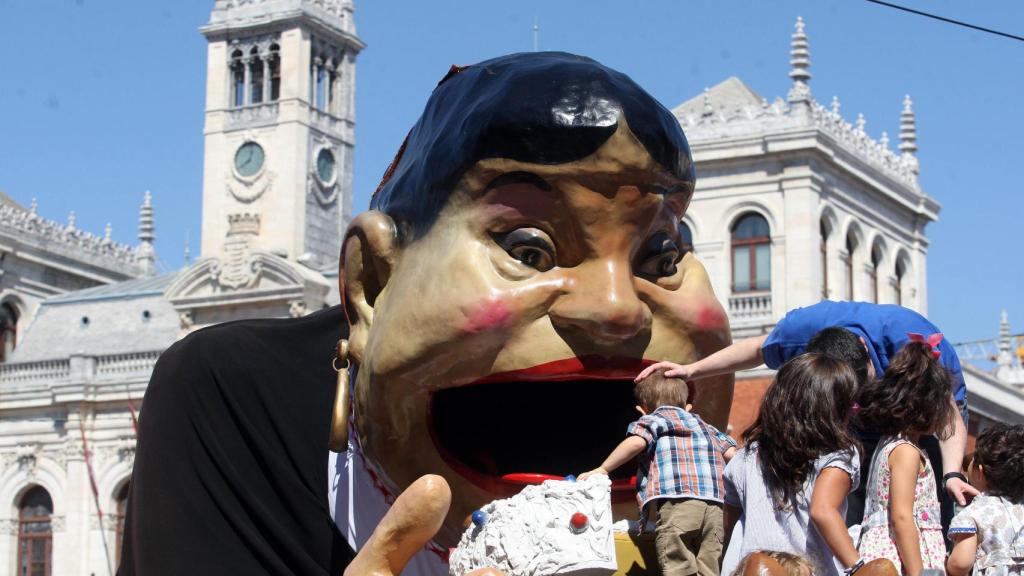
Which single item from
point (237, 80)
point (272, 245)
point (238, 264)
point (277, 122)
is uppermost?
point (237, 80)

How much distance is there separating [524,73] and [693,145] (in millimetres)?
25688

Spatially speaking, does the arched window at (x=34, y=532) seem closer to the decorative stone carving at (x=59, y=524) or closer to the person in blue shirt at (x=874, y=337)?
the decorative stone carving at (x=59, y=524)

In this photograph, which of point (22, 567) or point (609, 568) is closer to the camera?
point (609, 568)

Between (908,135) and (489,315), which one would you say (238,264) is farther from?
(489,315)

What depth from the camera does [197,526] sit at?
16.9 feet

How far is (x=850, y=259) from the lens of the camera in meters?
31.8

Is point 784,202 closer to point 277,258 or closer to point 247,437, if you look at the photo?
point 277,258

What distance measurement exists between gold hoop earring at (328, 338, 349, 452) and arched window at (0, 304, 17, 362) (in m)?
38.0

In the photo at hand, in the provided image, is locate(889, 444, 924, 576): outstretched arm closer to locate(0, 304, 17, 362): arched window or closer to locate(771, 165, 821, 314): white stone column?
locate(771, 165, 821, 314): white stone column

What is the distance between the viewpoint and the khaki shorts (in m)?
4.97

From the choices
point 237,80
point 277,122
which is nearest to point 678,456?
point 277,122

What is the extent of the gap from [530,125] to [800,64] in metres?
26.5

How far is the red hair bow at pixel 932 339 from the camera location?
496cm

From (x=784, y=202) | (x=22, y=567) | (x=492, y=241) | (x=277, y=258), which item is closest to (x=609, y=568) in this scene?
(x=492, y=241)
